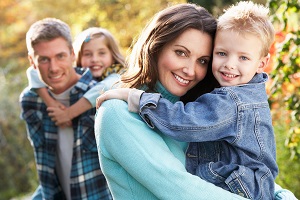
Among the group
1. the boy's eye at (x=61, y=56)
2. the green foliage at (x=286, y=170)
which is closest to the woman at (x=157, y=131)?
the boy's eye at (x=61, y=56)

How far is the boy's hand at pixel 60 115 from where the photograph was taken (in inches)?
136

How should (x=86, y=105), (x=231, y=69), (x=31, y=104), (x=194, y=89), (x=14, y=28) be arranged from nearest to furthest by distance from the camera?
(x=231, y=69), (x=194, y=89), (x=86, y=105), (x=31, y=104), (x=14, y=28)

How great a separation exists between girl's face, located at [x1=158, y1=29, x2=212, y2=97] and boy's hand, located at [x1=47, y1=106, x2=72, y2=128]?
1.22 m

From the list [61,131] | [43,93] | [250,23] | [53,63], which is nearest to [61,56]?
[53,63]

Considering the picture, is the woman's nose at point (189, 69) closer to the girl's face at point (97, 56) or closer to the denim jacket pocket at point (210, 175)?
the denim jacket pocket at point (210, 175)

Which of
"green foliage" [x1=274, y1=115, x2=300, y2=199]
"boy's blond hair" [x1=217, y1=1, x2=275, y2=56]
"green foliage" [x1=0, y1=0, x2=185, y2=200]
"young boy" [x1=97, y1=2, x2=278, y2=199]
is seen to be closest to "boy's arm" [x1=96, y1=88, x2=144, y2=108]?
"young boy" [x1=97, y1=2, x2=278, y2=199]

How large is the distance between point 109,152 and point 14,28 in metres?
15.7

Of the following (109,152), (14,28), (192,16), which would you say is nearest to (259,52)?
(192,16)

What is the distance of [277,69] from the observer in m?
3.59

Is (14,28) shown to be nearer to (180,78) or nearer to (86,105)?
(86,105)

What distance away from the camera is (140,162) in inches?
80.7

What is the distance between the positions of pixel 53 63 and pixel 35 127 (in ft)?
1.61

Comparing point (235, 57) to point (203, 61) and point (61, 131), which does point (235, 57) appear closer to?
point (203, 61)

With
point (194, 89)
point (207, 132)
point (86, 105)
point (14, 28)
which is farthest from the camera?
point (14, 28)
